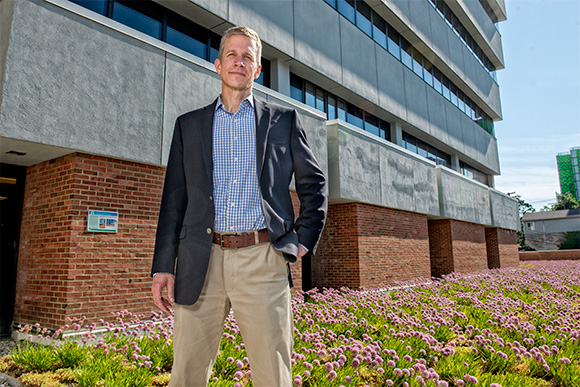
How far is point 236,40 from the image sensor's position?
2174 mm

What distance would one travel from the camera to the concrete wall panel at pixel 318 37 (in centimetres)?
1097

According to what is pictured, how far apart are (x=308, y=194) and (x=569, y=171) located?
578ft

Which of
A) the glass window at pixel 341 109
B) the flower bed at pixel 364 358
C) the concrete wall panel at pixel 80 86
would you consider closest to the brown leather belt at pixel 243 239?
the flower bed at pixel 364 358

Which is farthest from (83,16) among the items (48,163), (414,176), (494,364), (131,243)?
(414,176)

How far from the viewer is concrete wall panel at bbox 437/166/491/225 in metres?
16.8

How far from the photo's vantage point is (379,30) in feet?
50.3

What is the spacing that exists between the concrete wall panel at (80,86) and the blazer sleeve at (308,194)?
4.63 m

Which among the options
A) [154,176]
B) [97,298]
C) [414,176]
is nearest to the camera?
[97,298]

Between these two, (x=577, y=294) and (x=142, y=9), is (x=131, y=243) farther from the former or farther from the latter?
(x=577, y=294)

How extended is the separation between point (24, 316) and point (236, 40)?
20.5ft

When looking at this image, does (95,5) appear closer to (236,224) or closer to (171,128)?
(171,128)

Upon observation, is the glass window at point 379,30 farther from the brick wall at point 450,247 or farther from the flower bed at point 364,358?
the flower bed at point 364,358

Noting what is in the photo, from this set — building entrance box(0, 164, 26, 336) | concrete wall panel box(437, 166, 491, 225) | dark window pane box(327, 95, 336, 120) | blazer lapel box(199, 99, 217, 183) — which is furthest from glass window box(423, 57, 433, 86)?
blazer lapel box(199, 99, 217, 183)

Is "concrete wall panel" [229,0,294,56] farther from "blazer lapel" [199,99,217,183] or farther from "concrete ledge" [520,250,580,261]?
"concrete ledge" [520,250,580,261]
